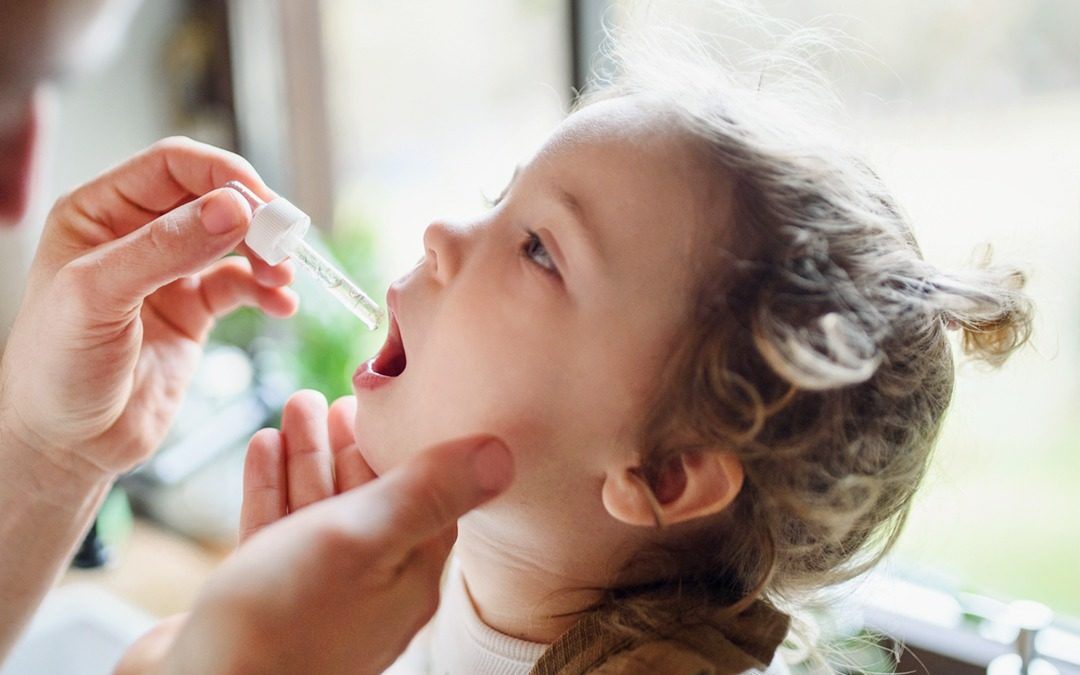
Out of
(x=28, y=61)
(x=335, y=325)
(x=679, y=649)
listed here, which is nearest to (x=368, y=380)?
(x=679, y=649)

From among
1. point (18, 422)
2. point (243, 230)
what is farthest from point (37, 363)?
point (243, 230)

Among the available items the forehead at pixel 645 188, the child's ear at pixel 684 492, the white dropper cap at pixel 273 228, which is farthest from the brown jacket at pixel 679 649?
the white dropper cap at pixel 273 228

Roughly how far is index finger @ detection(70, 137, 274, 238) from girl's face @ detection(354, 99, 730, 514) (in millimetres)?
241

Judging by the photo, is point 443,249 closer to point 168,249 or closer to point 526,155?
point 526,155

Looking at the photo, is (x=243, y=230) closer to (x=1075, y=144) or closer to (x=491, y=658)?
(x=491, y=658)

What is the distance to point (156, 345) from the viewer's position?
3.92ft

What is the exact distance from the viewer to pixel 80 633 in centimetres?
160

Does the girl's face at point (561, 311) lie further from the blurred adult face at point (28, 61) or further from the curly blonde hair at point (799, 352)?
the blurred adult face at point (28, 61)

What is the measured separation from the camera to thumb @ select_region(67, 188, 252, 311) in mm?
909

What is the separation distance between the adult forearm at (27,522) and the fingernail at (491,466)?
0.57 meters

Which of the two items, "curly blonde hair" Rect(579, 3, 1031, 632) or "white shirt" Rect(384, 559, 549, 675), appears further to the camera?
"white shirt" Rect(384, 559, 549, 675)

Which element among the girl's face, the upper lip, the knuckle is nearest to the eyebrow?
the girl's face

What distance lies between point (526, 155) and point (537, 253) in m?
0.13

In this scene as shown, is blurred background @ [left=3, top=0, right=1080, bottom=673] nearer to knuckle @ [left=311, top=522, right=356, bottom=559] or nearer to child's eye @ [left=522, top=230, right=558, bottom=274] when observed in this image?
child's eye @ [left=522, top=230, right=558, bottom=274]
